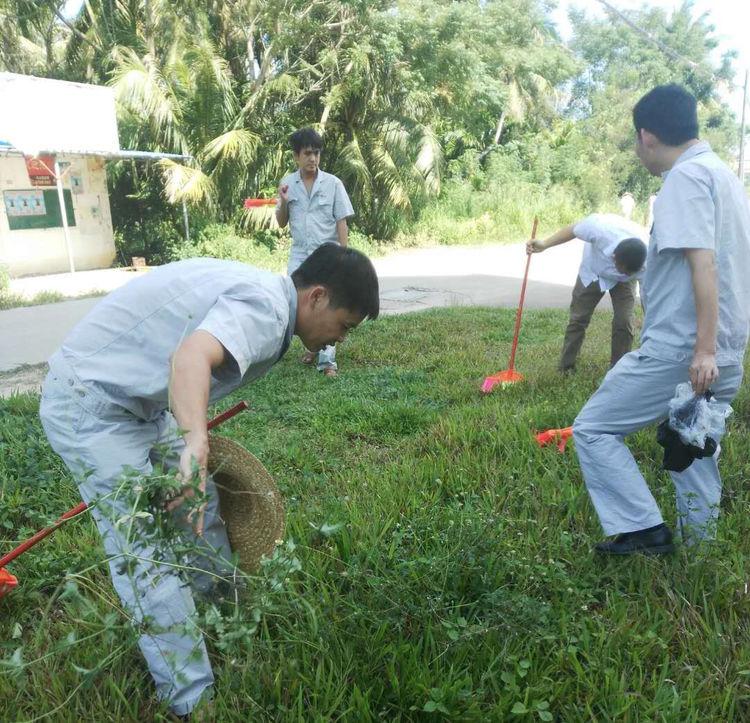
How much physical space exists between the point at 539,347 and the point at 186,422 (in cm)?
538

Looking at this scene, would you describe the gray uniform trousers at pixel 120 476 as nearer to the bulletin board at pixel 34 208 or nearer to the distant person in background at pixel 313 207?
the distant person in background at pixel 313 207

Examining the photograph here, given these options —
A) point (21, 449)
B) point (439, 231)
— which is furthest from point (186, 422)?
point (439, 231)

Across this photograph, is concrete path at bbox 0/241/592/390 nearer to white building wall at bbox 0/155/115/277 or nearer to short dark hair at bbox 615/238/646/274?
white building wall at bbox 0/155/115/277

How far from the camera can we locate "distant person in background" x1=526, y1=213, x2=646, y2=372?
472 cm

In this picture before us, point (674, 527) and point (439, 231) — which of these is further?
point (439, 231)

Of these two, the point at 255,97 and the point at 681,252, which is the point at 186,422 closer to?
the point at 681,252

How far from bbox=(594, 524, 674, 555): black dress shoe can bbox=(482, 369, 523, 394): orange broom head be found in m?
2.34

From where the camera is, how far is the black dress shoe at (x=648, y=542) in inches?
103

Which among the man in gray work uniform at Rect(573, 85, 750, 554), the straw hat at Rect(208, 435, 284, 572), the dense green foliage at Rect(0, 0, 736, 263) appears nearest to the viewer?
the straw hat at Rect(208, 435, 284, 572)

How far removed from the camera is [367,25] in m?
14.8

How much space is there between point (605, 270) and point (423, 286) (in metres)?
6.85

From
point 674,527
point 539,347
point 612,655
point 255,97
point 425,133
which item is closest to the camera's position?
point 612,655

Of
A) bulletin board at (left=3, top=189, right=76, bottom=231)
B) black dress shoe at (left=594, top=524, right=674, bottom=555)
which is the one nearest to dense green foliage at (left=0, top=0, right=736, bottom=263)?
bulletin board at (left=3, top=189, right=76, bottom=231)

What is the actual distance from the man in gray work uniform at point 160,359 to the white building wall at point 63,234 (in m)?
11.8
